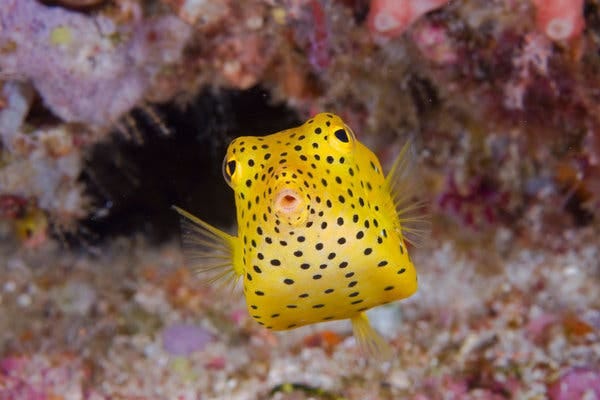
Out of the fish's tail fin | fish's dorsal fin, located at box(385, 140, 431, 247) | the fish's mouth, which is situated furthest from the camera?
the fish's tail fin

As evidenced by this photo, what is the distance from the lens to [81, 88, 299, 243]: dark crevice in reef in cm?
518

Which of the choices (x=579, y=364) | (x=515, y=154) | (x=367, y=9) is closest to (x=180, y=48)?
(x=367, y=9)

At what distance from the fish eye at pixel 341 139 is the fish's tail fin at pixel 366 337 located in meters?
1.00

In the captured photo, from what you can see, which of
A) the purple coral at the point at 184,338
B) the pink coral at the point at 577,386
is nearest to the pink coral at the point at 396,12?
the pink coral at the point at 577,386

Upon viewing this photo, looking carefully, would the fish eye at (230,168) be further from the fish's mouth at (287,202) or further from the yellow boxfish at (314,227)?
the fish's mouth at (287,202)

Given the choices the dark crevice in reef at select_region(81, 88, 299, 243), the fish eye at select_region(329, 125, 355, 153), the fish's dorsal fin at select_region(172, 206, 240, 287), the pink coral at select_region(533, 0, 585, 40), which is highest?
the pink coral at select_region(533, 0, 585, 40)

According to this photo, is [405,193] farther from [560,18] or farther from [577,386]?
[560,18]

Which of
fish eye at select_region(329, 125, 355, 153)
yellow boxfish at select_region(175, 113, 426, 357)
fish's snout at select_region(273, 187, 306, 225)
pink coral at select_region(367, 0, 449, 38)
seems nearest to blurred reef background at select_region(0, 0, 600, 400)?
pink coral at select_region(367, 0, 449, 38)

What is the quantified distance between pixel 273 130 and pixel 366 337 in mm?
2679

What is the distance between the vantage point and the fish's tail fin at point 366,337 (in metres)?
3.23

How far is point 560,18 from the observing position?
13.2 feet

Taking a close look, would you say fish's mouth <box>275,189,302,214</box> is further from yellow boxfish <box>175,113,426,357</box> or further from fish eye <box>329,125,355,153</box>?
fish eye <box>329,125,355,153</box>

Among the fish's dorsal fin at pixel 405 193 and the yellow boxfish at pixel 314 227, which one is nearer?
the yellow boxfish at pixel 314 227

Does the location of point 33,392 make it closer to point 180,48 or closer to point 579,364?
point 180,48
